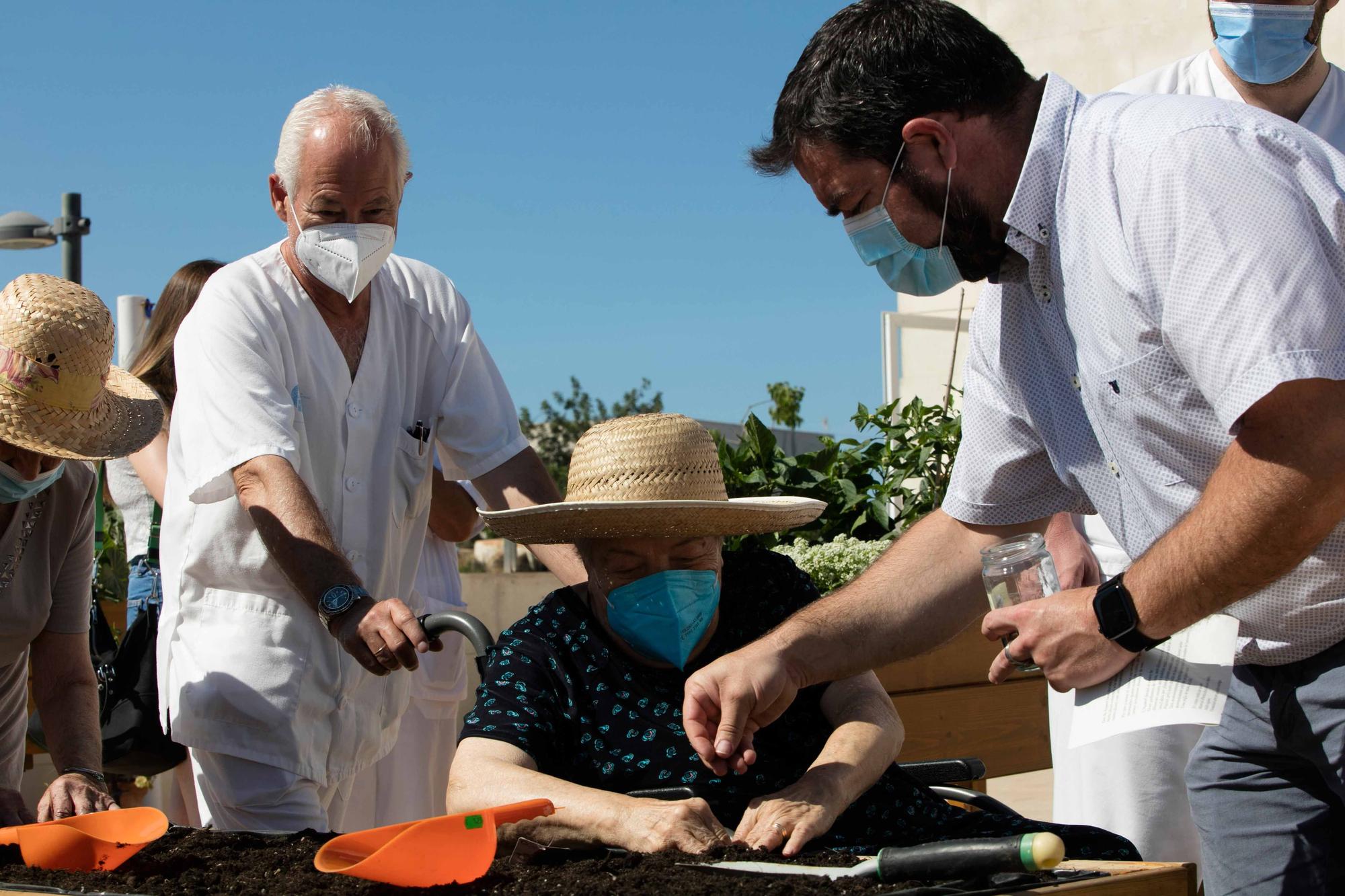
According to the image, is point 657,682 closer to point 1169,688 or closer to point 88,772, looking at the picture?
point 1169,688

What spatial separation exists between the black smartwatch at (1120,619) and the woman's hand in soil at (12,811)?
2135 millimetres

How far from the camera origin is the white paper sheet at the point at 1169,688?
1914 mm

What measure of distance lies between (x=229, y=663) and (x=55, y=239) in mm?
8447

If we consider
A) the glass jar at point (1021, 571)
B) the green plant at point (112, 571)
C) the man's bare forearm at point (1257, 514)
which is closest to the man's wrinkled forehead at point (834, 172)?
the glass jar at point (1021, 571)

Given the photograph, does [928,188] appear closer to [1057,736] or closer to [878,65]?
[878,65]

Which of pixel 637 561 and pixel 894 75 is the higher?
pixel 894 75

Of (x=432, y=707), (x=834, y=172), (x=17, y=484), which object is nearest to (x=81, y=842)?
(x=17, y=484)

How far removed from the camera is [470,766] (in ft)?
8.46

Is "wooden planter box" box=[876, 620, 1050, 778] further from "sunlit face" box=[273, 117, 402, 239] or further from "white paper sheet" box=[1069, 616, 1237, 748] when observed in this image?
"white paper sheet" box=[1069, 616, 1237, 748]

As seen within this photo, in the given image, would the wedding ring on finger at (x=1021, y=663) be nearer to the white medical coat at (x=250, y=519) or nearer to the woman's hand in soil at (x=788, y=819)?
the woman's hand in soil at (x=788, y=819)

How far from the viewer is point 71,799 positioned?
279cm

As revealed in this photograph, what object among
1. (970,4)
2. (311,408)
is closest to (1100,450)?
(311,408)

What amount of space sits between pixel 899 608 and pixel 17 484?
1.82m

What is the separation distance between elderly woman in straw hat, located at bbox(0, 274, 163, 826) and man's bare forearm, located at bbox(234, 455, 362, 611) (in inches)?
12.6
